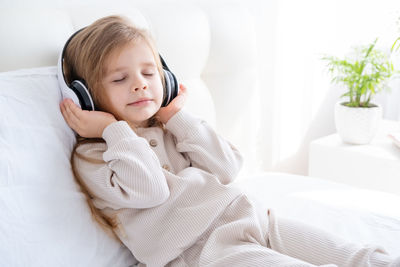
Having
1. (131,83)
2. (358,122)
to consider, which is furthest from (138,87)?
(358,122)

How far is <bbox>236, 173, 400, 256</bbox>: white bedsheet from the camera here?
1073 mm

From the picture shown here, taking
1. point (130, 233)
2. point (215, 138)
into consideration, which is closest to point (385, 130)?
point (215, 138)

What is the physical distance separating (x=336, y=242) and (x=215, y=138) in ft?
1.36

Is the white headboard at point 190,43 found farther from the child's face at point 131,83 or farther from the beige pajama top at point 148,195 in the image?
the beige pajama top at point 148,195

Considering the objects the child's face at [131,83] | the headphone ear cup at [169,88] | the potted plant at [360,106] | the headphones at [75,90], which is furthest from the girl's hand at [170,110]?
the potted plant at [360,106]

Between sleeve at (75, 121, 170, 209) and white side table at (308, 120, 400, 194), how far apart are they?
109cm

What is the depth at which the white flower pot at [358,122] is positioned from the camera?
1748 millimetres

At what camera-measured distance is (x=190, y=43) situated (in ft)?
4.28

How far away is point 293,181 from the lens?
4.62 ft

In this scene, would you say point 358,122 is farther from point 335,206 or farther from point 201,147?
point 201,147

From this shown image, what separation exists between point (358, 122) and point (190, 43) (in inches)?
34.0

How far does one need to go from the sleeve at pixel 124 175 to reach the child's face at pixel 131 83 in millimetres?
79

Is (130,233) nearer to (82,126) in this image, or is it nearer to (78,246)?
(78,246)

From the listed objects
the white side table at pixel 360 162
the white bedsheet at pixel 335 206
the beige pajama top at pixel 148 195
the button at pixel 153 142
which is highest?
the button at pixel 153 142
